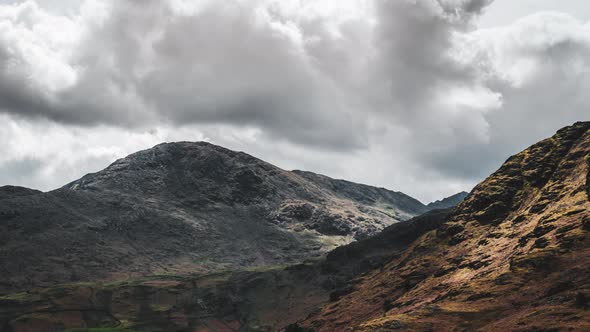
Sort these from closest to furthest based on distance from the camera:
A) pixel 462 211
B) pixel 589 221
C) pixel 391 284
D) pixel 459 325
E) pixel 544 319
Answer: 1. pixel 544 319
2. pixel 459 325
3. pixel 589 221
4. pixel 391 284
5. pixel 462 211

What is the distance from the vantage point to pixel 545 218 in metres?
129

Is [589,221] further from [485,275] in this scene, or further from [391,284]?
[391,284]

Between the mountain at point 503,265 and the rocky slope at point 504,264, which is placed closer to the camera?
the rocky slope at point 504,264

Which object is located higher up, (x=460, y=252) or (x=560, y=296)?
(x=460, y=252)

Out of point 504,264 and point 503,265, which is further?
point 504,264

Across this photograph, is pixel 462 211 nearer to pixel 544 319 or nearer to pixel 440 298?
pixel 440 298

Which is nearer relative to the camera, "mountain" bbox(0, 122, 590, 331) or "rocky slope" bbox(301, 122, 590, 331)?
"rocky slope" bbox(301, 122, 590, 331)

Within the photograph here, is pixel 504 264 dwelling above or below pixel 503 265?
above

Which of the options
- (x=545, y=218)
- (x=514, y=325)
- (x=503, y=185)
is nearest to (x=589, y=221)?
(x=545, y=218)

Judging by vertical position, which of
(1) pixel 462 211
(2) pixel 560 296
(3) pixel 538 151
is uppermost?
(3) pixel 538 151

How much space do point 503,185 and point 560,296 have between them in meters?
94.0

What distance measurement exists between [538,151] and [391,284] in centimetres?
7623

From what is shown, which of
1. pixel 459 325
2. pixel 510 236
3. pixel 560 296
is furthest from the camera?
pixel 510 236

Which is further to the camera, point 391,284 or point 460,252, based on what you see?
point 391,284
